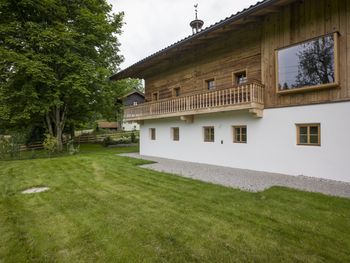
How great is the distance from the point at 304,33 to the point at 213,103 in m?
4.02

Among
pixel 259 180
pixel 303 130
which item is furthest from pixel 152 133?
pixel 303 130

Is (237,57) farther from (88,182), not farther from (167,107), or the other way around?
(88,182)

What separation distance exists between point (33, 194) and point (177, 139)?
7.90 m

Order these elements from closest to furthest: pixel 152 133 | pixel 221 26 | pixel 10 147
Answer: pixel 221 26, pixel 10 147, pixel 152 133

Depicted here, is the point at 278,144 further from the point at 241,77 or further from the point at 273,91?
the point at 241,77

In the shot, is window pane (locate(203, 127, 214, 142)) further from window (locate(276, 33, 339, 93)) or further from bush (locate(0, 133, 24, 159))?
bush (locate(0, 133, 24, 159))

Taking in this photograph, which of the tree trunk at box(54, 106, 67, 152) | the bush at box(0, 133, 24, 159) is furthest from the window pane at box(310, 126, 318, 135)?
the bush at box(0, 133, 24, 159)

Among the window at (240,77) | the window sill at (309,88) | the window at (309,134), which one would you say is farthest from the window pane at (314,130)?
the window at (240,77)

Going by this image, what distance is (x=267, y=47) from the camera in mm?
8273

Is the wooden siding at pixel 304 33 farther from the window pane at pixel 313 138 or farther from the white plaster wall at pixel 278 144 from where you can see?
the window pane at pixel 313 138

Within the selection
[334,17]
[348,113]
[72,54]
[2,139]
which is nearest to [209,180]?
[348,113]

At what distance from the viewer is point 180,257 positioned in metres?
2.93

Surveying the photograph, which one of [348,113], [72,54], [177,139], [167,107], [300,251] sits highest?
[72,54]

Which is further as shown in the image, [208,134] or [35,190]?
[208,134]
